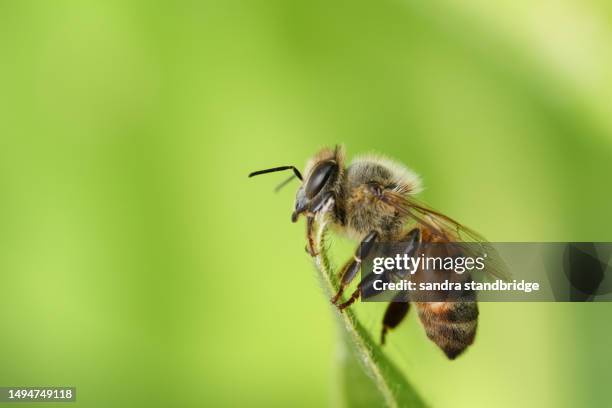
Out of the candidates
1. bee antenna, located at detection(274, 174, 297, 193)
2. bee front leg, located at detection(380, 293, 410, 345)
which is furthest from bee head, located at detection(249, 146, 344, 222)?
bee antenna, located at detection(274, 174, 297, 193)

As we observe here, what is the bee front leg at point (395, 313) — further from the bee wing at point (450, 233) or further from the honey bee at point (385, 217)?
A: the bee wing at point (450, 233)

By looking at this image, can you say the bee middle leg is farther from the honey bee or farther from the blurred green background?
the blurred green background

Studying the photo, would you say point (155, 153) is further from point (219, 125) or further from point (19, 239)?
point (19, 239)

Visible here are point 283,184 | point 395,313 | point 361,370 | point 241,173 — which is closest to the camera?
point 361,370

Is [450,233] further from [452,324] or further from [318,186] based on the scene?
[318,186]

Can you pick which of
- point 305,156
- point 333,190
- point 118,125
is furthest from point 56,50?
point 333,190

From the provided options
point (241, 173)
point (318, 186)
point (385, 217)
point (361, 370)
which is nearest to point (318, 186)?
point (318, 186)
